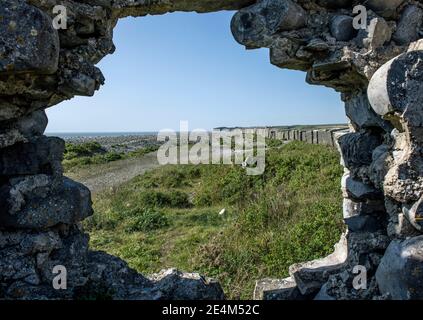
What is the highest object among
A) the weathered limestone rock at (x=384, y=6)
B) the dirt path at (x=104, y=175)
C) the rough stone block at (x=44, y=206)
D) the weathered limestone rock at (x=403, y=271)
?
the weathered limestone rock at (x=384, y=6)

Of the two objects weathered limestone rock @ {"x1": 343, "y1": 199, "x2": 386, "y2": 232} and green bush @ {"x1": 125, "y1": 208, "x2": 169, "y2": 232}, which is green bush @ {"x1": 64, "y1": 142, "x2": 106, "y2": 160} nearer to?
green bush @ {"x1": 125, "y1": 208, "x2": 169, "y2": 232}

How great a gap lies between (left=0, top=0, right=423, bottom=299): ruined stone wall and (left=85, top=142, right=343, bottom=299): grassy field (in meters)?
1.99

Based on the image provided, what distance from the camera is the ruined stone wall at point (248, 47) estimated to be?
2.95 meters

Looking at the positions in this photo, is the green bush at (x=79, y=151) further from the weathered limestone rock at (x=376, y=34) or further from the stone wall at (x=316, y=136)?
the weathered limestone rock at (x=376, y=34)

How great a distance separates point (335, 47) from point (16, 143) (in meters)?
3.18

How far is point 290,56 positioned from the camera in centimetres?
372

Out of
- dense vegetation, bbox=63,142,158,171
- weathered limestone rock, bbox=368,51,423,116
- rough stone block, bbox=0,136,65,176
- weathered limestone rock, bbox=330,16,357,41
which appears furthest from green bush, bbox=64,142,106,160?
weathered limestone rock, bbox=368,51,423,116

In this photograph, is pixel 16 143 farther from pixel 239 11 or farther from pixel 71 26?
pixel 239 11

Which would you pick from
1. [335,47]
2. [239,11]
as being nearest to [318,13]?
[335,47]

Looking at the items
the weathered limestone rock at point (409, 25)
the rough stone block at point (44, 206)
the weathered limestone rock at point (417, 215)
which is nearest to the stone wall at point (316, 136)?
the weathered limestone rock at point (409, 25)

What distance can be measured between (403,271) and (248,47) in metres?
2.42

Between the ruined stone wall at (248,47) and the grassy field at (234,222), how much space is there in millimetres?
1987

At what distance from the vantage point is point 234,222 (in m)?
8.08

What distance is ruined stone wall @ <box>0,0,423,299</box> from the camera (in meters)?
2.95
